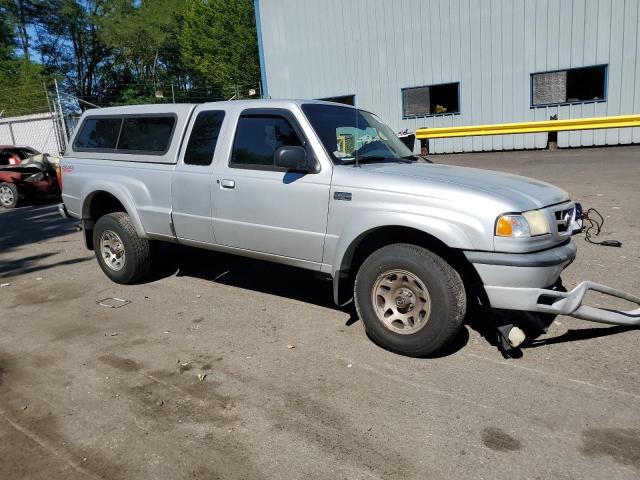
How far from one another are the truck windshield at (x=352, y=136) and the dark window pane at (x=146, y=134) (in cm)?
162

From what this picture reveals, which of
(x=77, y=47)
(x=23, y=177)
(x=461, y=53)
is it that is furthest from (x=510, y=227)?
(x=77, y=47)

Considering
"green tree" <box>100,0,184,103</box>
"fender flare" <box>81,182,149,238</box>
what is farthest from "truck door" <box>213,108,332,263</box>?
"green tree" <box>100,0,184,103</box>

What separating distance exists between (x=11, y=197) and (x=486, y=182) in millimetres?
12609

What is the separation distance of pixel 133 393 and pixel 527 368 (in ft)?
8.68

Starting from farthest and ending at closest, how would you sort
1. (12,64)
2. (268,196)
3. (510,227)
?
1. (12,64)
2. (268,196)
3. (510,227)

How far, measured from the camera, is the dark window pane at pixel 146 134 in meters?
5.24

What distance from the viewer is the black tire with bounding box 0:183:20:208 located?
12758 millimetres

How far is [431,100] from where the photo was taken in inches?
738

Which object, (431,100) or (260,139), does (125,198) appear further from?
(431,100)

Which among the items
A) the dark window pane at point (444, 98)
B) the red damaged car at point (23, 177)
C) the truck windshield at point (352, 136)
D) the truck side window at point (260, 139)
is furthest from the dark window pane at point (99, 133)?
the dark window pane at point (444, 98)

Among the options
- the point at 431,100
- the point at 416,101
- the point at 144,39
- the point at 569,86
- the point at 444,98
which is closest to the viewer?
the point at 569,86

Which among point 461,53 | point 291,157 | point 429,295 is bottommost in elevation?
point 429,295

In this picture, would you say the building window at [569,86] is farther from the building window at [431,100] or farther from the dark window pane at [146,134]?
the dark window pane at [146,134]

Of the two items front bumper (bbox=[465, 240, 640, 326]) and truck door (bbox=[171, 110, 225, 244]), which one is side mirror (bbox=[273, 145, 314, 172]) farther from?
front bumper (bbox=[465, 240, 640, 326])
